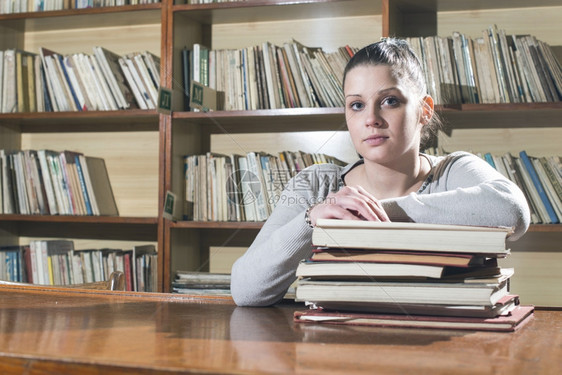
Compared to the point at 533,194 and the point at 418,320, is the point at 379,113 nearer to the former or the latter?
the point at 418,320

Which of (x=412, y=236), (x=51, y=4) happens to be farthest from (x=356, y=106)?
(x=51, y=4)

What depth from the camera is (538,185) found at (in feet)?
7.45

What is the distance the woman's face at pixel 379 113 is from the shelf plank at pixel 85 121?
A: 126 centimetres

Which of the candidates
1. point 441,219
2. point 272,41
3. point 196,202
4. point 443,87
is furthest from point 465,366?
point 272,41

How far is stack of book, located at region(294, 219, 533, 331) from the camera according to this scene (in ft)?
2.73

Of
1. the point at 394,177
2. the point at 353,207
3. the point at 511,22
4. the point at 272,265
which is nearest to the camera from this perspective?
the point at 353,207

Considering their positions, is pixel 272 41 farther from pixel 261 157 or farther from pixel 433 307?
pixel 433 307

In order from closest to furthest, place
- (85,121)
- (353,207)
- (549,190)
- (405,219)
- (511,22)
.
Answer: (353,207)
(405,219)
(549,190)
(511,22)
(85,121)

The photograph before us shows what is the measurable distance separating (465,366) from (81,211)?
88.9 inches

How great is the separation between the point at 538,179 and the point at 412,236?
5.29ft

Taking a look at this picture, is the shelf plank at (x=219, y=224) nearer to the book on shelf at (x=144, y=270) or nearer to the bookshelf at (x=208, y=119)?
the bookshelf at (x=208, y=119)

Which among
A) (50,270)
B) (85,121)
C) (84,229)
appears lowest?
(50,270)

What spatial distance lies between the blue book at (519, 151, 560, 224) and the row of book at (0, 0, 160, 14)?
5.03ft

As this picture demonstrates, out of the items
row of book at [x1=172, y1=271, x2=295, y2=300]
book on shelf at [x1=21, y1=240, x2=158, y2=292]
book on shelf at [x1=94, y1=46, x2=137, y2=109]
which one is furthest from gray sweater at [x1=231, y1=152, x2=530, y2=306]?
book on shelf at [x1=94, y1=46, x2=137, y2=109]
